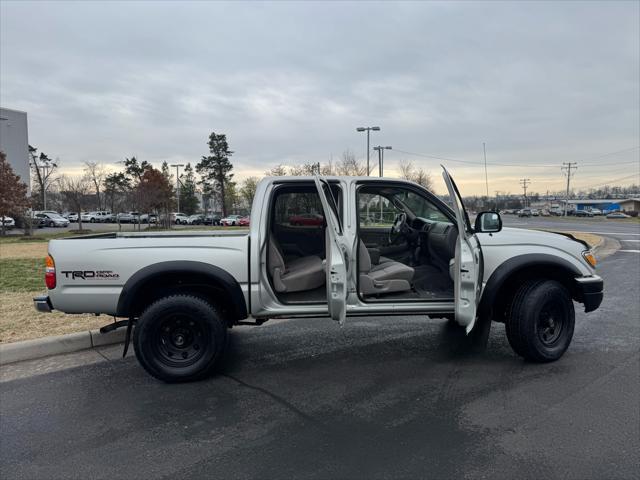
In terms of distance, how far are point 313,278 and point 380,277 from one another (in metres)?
0.67

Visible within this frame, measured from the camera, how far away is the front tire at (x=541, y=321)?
4.46 meters

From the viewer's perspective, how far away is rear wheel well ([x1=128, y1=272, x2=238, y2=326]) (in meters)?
4.23

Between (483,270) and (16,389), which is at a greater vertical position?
(483,270)

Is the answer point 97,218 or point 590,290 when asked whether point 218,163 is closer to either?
point 97,218

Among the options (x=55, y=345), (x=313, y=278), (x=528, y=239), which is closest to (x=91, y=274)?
(x=55, y=345)

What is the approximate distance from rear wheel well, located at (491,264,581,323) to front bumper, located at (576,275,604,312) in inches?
3.8

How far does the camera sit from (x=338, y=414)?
3615 millimetres

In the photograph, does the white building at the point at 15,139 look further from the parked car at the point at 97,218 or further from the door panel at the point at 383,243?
the door panel at the point at 383,243

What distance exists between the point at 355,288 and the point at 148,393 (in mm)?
2059

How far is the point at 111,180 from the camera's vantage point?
7038cm

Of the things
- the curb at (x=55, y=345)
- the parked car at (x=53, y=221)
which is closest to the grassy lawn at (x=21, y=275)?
the curb at (x=55, y=345)

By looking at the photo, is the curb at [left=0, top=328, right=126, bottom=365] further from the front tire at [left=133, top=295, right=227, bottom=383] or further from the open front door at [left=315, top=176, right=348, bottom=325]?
the open front door at [left=315, top=176, right=348, bottom=325]

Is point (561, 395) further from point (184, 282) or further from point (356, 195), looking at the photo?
point (184, 282)

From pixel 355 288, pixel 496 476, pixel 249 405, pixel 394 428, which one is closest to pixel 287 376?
pixel 249 405
